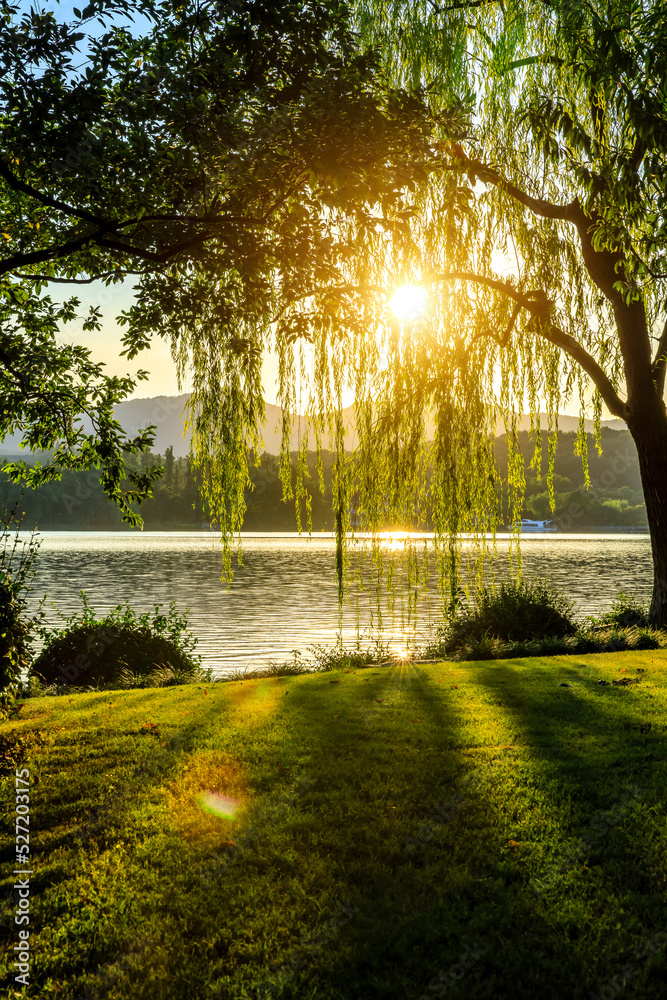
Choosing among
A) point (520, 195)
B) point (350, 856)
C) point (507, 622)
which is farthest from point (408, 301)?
point (507, 622)

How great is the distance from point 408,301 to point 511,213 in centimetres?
215

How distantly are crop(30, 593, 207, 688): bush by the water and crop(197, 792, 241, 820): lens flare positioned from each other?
670 cm

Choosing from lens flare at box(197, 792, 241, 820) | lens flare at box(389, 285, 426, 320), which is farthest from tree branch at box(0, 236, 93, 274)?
lens flare at box(197, 792, 241, 820)

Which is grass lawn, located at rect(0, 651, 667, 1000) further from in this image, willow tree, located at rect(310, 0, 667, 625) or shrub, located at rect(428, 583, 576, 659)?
shrub, located at rect(428, 583, 576, 659)

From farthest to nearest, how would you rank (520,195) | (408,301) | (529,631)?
(529,631), (520,195), (408,301)

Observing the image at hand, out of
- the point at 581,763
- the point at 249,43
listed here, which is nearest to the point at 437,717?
the point at 581,763

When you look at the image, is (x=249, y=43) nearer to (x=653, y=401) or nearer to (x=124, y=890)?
(x=124, y=890)

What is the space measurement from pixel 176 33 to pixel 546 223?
5.36 meters

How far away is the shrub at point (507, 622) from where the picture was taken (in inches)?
519

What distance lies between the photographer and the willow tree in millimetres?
6754

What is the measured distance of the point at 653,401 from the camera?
36.8 feet

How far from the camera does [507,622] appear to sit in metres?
13.3

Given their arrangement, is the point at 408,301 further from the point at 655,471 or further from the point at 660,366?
the point at 660,366

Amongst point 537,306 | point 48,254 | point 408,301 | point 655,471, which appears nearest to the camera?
point 48,254
